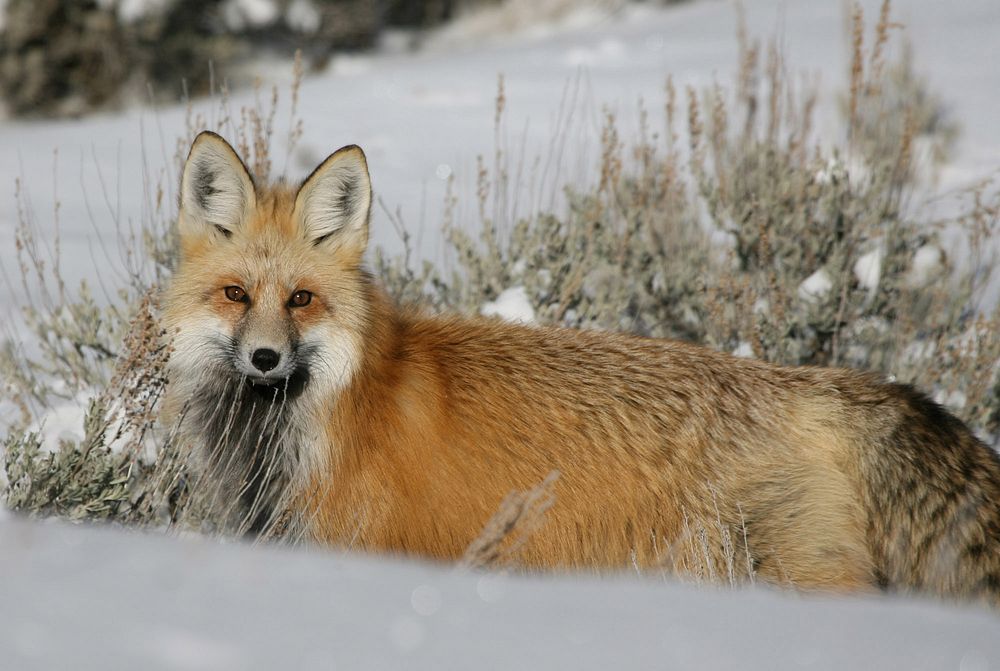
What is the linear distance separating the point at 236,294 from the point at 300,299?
0.21 m

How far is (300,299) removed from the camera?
128 inches

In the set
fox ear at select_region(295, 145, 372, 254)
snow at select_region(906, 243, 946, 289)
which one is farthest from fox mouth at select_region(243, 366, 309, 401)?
snow at select_region(906, 243, 946, 289)

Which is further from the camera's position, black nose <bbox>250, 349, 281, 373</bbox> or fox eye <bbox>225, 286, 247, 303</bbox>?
fox eye <bbox>225, 286, 247, 303</bbox>

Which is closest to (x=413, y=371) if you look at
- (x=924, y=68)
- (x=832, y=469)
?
(x=832, y=469)

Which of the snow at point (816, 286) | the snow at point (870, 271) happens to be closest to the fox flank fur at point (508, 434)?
the snow at point (816, 286)

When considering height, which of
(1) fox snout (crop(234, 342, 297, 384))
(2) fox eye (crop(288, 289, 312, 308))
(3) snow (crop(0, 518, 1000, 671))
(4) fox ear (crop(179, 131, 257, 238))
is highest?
(4) fox ear (crop(179, 131, 257, 238))

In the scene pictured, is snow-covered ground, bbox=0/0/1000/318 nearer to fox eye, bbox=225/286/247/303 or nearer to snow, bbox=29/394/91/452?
snow, bbox=29/394/91/452

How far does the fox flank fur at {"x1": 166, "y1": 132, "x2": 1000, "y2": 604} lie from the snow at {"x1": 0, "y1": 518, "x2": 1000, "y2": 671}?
1.50 meters

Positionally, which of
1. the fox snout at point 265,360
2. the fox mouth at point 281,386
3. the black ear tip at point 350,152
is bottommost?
the fox mouth at point 281,386

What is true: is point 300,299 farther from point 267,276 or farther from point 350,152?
point 350,152

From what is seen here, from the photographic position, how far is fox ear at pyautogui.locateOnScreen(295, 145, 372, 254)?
3379mm

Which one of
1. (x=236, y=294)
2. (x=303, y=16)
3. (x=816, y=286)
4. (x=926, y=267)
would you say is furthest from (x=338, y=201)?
(x=303, y=16)

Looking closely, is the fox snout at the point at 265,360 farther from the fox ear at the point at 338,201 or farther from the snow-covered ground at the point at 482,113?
the snow-covered ground at the point at 482,113

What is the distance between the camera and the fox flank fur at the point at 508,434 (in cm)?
309
